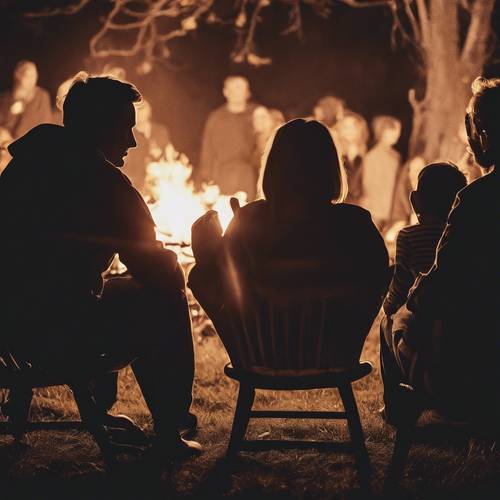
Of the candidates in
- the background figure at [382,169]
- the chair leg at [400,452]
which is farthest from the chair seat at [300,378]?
the background figure at [382,169]

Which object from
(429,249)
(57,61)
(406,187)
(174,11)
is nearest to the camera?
(429,249)

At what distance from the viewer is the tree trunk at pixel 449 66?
923 centimetres

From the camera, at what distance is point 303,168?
321 cm

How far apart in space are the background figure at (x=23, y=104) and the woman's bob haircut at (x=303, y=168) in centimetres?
618

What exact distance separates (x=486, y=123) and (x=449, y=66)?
668cm

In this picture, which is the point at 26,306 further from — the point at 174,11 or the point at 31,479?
the point at 174,11

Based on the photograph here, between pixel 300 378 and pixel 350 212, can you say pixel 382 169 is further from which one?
pixel 300 378

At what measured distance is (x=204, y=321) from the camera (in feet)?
21.8

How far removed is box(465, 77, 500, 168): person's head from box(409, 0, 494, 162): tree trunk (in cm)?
627

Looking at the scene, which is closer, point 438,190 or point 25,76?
point 438,190

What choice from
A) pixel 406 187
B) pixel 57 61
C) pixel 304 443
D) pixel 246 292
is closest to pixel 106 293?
pixel 246 292

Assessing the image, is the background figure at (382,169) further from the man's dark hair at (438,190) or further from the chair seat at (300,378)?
the chair seat at (300,378)

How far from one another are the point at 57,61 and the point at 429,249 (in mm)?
11536

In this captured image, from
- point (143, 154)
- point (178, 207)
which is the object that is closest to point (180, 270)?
point (178, 207)
